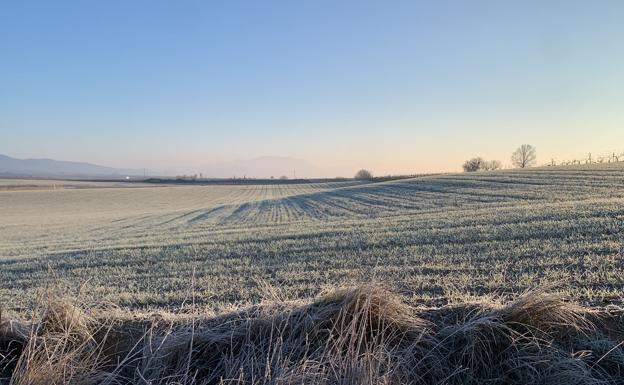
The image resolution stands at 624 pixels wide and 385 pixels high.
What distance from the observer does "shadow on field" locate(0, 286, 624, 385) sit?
351 centimetres

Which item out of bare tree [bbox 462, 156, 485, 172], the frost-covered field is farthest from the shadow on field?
bare tree [bbox 462, 156, 485, 172]

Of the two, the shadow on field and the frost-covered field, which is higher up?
the shadow on field

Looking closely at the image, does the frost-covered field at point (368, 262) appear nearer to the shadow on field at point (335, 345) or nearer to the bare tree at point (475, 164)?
the shadow on field at point (335, 345)

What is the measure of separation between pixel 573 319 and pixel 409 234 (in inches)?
416

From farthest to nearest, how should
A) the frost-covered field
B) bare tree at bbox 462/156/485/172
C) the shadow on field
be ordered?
bare tree at bbox 462/156/485/172 → the frost-covered field → the shadow on field

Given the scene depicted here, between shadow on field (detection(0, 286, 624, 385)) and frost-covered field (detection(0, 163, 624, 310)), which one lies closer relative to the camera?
shadow on field (detection(0, 286, 624, 385))

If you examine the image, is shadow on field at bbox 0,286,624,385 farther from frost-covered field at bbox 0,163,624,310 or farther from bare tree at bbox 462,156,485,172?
bare tree at bbox 462,156,485,172


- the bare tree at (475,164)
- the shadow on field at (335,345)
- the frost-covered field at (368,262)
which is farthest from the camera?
the bare tree at (475,164)

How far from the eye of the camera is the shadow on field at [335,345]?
11.5 ft

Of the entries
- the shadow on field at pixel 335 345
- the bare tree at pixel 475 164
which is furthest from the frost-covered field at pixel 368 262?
the bare tree at pixel 475 164

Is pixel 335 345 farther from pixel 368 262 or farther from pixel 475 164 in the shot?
pixel 475 164

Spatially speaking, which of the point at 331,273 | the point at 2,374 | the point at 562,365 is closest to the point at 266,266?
the point at 331,273

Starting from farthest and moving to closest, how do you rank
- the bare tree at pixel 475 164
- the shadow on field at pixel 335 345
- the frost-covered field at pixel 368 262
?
the bare tree at pixel 475 164 < the frost-covered field at pixel 368 262 < the shadow on field at pixel 335 345

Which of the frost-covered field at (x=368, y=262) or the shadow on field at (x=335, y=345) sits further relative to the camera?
the frost-covered field at (x=368, y=262)
